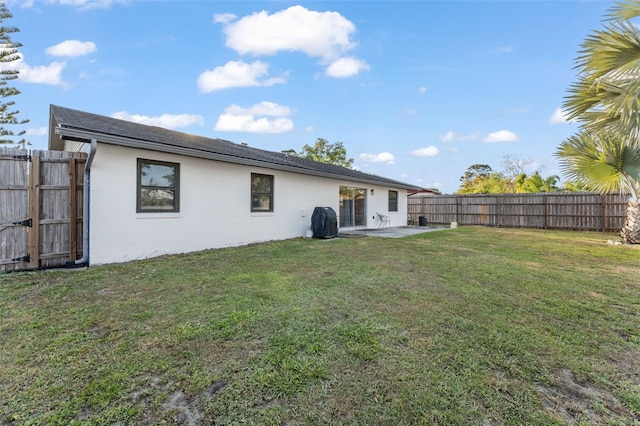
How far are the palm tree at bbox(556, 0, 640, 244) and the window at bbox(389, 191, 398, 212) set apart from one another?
782cm

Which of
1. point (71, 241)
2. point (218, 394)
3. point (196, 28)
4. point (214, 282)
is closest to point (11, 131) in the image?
point (196, 28)

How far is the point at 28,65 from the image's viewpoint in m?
12.2

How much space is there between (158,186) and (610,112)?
9724 millimetres

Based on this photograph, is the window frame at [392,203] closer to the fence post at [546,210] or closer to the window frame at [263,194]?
the fence post at [546,210]

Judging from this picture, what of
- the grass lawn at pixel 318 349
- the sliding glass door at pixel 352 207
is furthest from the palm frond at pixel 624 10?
the sliding glass door at pixel 352 207

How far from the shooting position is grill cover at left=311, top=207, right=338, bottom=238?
31.6 feet

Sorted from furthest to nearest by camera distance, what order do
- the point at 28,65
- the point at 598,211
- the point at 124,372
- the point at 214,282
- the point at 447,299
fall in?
the point at 598,211 → the point at 28,65 → the point at 214,282 → the point at 447,299 → the point at 124,372

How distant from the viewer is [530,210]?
15539 mm

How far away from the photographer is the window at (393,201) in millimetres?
15369

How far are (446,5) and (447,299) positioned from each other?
33.5 feet

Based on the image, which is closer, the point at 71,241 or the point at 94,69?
the point at 71,241

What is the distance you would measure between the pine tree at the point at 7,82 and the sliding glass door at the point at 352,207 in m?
14.4

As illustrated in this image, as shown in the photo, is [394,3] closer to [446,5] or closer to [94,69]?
[446,5]

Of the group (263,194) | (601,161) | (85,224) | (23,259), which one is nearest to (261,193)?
(263,194)
